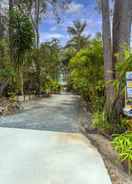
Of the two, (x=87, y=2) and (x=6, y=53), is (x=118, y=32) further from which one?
(x=6, y=53)

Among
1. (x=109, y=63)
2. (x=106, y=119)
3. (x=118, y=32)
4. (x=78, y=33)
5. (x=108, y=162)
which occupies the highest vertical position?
(x=78, y=33)

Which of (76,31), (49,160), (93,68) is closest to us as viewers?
(49,160)

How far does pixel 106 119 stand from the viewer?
17.5ft

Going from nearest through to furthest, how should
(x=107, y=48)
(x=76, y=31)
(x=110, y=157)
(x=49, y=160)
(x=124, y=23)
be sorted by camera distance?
(x=49, y=160), (x=110, y=157), (x=124, y=23), (x=107, y=48), (x=76, y=31)

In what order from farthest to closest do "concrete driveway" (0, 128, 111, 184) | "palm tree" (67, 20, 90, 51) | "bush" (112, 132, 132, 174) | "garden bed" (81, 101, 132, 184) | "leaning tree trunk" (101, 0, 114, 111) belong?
"palm tree" (67, 20, 90, 51), "leaning tree trunk" (101, 0, 114, 111), "bush" (112, 132, 132, 174), "garden bed" (81, 101, 132, 184), "concrete driveway" (0, 128, 111, 184)

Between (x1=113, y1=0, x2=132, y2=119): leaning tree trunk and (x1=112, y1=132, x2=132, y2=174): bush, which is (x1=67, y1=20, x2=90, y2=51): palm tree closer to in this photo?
(x1=113, y1=0, x2=132, y2=119): leaning tree trunk

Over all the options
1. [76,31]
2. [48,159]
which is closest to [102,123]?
[48,159]

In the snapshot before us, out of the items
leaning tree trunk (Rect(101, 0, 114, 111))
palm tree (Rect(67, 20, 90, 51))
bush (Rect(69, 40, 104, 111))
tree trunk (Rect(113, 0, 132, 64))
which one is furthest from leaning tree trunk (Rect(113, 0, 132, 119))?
palm tree (Rect(67, 20, 90, 51))

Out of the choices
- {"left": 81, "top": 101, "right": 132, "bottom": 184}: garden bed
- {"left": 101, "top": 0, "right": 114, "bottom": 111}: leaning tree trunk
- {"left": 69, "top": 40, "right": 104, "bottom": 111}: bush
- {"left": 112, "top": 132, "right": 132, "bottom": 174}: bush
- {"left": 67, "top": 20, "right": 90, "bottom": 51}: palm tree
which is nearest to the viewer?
{"left": 81, "top": 101, "right": 132, "bottom": 184}: garden bed

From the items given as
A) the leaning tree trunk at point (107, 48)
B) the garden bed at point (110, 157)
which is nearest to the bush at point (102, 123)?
the garden bed at point (110, 157)

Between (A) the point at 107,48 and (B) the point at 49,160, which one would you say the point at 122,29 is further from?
(B) the point at 49,160

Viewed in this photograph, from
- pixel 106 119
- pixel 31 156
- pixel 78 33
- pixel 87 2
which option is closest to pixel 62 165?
pixel 31 156

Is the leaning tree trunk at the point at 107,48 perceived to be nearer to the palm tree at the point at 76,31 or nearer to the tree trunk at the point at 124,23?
the tree trunk at the point at 124,23

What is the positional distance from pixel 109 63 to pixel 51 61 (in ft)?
37.4
